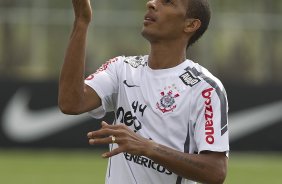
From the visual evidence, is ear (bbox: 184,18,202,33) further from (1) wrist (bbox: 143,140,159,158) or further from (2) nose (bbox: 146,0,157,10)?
(1) wrist (bbox: 143,140,159,158)

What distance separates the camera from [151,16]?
254 inches

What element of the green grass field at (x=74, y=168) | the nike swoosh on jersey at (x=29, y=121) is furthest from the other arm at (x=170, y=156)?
the nike swoosh on jersey at (x=29, y=121)

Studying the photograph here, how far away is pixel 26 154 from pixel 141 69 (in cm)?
1311

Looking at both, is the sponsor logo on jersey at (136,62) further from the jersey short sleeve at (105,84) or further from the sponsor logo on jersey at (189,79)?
the sponsor logo on jersey at (189,79)

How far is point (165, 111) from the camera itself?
6.42m

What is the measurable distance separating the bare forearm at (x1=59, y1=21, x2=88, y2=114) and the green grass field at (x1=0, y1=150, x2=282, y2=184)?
9.25 m

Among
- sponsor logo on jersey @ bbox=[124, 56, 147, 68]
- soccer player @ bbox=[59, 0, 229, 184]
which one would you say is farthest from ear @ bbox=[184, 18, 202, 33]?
sponsor logo on jersey @ bbox=[124, 56, 147, 68]

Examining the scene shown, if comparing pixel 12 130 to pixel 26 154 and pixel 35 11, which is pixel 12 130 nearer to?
pixel 26 154

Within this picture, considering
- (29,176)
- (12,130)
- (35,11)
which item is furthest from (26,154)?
(35,11)

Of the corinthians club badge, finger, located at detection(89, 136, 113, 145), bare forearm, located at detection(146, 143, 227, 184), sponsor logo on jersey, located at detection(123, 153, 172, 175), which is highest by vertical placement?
the corinthians club badge

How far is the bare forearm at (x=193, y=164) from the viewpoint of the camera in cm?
600

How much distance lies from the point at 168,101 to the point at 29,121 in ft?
44.1

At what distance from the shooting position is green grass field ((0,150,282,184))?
16.1 meters

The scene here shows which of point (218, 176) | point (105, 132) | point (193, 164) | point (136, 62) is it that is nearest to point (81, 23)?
point (136, 62)
